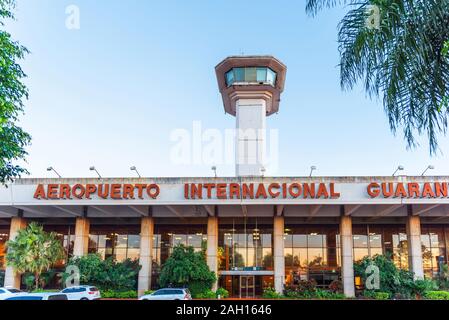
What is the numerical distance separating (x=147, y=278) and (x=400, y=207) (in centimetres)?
2192

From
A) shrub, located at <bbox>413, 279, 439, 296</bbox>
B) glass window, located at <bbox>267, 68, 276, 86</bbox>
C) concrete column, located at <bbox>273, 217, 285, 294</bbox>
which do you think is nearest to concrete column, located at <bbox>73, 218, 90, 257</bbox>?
concrete column, located at <bbox>273, 217, 285, 294</bbox>

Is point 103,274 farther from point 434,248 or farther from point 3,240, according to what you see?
point 434,248

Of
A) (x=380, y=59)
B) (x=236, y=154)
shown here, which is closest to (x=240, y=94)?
(x=236, y=154)

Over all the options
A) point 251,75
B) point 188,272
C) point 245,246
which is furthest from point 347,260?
point 251,75

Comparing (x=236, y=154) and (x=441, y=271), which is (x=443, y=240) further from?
(x=236, y=154)

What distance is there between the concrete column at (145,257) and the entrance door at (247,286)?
317 inches

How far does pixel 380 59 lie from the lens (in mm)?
9508

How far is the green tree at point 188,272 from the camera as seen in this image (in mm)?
32406

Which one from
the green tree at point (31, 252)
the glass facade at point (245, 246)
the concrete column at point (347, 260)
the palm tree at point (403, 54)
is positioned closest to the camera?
the palm tree at point (403, 54)

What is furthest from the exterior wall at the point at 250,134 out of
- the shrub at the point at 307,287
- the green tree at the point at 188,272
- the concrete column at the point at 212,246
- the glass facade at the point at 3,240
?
the glass facade at the point at 3,240

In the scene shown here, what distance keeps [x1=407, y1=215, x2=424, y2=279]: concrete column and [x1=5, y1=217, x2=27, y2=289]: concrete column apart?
106 feet

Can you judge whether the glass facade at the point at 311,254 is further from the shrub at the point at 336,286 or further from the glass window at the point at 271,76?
the glass window at the point at 271,76

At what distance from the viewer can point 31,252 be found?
33562mm
